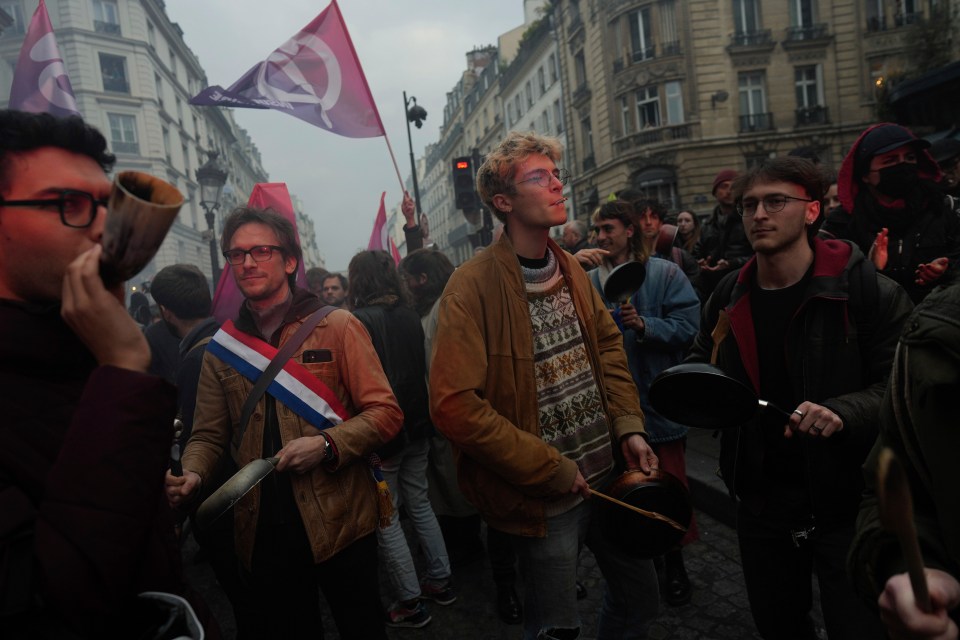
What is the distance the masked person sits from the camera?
3152 mm

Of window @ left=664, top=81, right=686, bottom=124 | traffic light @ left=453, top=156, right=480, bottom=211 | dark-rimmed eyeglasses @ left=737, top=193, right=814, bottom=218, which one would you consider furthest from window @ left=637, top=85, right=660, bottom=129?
dark-rimmed eyeglasses @ left=737, top=193, right=814, bottom=218

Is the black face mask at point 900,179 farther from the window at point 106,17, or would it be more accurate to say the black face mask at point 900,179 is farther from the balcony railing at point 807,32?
the window at point 106,17

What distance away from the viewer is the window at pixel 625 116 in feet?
89.0

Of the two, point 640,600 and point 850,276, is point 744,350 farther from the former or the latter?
point 640,600

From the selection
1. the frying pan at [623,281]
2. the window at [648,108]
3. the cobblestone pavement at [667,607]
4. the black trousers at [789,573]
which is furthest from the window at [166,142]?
the black trousers at [789,573]

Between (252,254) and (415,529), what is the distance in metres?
2.30

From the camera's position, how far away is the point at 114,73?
35.2 m

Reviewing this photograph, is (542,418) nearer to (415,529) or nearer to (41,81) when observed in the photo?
(415,529)

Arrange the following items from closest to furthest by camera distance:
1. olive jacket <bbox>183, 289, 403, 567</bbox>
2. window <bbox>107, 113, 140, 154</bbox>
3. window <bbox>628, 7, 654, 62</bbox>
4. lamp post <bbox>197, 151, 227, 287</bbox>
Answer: olive jacket <bbox>183, 289, 403, 567</bbox>
lamp post <bbox>197, 151, 227, 287</bbox>
window <bbox>628, 7, 654, 62</bbox>
window <bbox>107, 113, 140, 154</bbox>

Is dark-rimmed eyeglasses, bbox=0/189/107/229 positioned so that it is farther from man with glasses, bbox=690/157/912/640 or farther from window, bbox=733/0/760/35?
window, bbox=733/0/760/35

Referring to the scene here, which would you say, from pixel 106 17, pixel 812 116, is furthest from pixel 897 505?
pixel 106 17

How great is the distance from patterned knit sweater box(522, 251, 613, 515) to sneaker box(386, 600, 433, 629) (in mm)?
1840

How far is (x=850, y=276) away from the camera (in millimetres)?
2123

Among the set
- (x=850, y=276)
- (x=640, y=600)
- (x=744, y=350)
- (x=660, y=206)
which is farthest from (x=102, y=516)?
(x=660, y=206)
